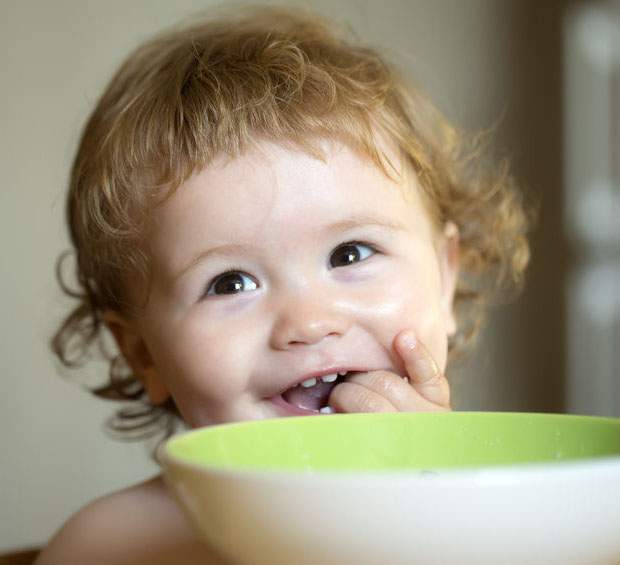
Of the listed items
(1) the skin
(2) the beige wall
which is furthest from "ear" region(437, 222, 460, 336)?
(2) the beige wall

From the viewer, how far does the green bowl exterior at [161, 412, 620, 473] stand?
1.84 feet

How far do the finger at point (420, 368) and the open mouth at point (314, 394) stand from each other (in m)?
0.07

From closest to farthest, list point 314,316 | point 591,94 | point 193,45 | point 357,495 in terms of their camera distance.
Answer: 1. point 357,495
2. point 314,316
3. point 193,45
4. point 591,94

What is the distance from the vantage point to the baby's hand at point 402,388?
0.89 m

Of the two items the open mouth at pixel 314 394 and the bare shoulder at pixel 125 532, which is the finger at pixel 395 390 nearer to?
the open mouth at pixel 314 394

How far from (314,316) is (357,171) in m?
0.21

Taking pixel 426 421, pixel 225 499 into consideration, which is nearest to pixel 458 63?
pixel 426 421

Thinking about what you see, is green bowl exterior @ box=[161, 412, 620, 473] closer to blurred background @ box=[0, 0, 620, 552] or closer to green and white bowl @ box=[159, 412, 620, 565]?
green and white bowl @ box=[159, 412, 620, 565]

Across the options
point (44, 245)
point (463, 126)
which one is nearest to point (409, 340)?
point (44, 245)

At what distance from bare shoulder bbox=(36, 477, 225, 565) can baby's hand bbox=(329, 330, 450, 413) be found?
11.3 inches

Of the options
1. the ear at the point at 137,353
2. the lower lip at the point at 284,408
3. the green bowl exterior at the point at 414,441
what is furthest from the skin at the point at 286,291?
the green bowl exterior at the point at 414,441

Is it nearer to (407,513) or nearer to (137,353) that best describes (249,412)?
(137,353)

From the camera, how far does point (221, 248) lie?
962 mm

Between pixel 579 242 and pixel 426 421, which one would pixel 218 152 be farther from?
pixel 579 242
